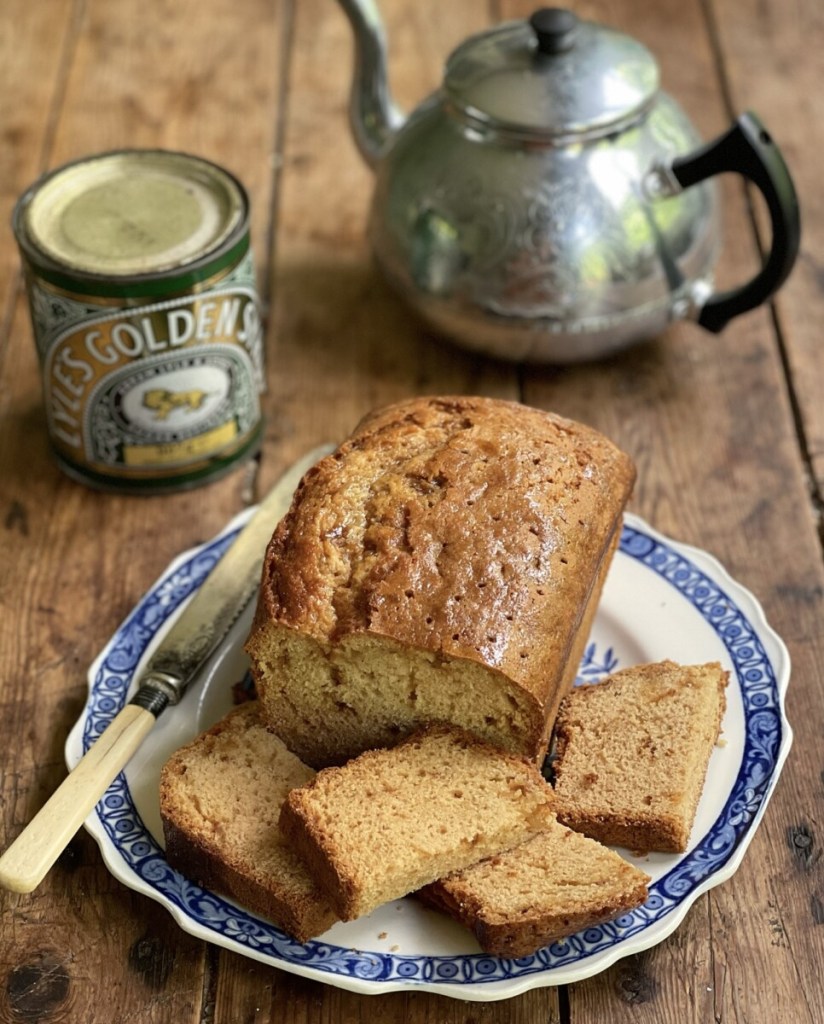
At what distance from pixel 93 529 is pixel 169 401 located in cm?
25

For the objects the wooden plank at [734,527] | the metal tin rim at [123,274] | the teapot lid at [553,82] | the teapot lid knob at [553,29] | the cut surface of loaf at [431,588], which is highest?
the teapot lid knob at [553,29]

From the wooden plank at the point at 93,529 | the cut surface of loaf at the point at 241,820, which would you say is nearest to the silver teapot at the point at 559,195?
the wooden plank at the point at 93,529

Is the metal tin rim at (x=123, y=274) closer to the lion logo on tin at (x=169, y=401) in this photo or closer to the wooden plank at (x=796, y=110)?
the lion logo on tin at (x=169, y=401)

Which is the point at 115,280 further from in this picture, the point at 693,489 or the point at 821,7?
the point at 821,7

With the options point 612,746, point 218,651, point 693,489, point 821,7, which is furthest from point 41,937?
point 821,7

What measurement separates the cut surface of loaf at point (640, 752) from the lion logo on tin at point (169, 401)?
75cm

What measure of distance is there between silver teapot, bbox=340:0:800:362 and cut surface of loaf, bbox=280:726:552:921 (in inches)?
35.1

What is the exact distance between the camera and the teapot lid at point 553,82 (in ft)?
6.59

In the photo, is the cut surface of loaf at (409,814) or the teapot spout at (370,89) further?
the teapot spout at (370,89)

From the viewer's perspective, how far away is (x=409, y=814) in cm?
141

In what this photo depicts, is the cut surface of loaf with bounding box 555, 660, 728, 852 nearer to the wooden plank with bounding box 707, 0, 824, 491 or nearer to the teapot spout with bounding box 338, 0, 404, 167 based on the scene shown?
the wooden plank with bounding box 707, 0, 824, 491

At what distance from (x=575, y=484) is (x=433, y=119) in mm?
834

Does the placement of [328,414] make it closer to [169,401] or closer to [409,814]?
[169,401]

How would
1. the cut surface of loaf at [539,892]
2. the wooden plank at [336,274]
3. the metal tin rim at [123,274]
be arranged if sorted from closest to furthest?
1. the cut surface of loaf at [539,892]
2. the metal tin rim at [123,274]
3. the wooden plank at [336,274]
